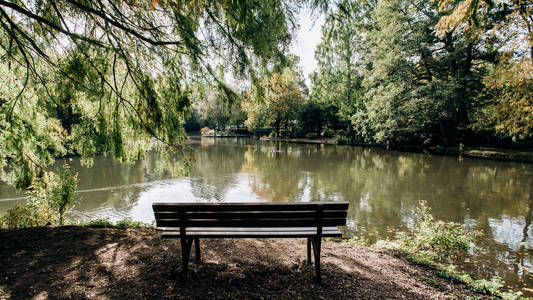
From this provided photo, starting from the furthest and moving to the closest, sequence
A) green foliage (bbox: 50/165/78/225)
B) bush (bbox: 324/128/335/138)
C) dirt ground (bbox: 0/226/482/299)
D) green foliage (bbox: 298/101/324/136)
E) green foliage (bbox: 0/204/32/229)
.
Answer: green foliage (bbox: 298/101/324/136) → bush (bbox: 324/128/335/138) → green foliage (bbox: 50/165/78/225) → green foliage (bbox: 0/204/32/229) → dirt ground (bbox: 0/226/482/299)

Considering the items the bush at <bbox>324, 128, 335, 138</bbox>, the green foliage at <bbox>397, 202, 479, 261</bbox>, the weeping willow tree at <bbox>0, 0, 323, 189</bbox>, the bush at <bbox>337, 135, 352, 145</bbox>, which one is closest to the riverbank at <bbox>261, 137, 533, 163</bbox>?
the bush at <bbox>337, 135, 352, 145</bbox>

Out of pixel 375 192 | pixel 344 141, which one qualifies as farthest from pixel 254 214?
pixel 344 141

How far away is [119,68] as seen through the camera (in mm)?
3990

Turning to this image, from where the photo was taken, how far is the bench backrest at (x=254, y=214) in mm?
2576

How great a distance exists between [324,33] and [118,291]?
3.77 m

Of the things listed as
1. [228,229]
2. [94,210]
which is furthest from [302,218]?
[94,210]

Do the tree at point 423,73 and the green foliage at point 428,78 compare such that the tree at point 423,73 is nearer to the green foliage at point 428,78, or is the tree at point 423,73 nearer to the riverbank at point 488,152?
the green foliage at point 428,78

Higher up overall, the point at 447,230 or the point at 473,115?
the point at 473,115

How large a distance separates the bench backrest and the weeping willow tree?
1545 millimetres

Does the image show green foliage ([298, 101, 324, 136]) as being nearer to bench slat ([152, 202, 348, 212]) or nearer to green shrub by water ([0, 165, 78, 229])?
green shrub by water ([0, 165, 78, 229])

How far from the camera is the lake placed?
5.17m

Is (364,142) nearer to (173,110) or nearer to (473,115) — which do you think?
(473,115)

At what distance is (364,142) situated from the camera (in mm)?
26047

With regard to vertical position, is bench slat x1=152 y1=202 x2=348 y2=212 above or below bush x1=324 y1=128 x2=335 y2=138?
below
